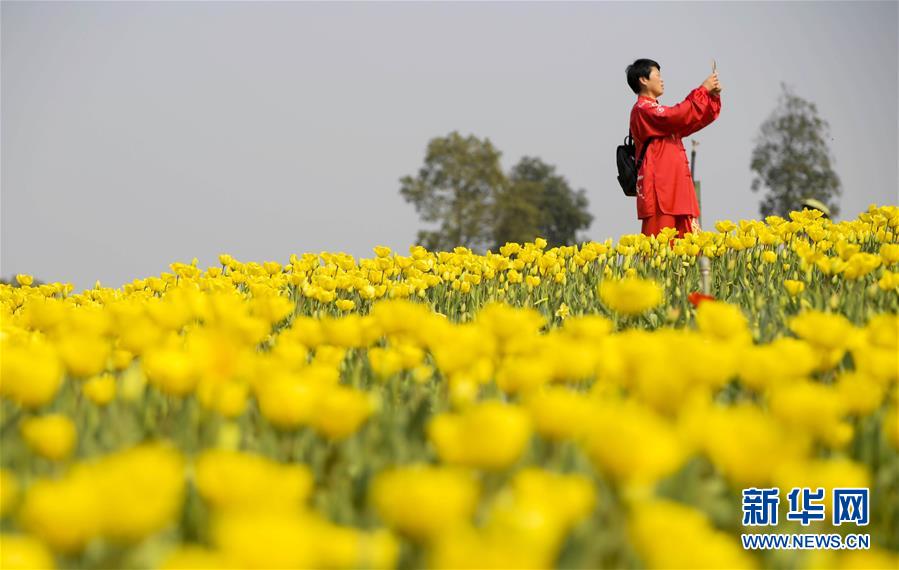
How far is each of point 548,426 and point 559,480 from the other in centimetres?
26

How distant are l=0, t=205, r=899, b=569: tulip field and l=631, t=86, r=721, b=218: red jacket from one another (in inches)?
269

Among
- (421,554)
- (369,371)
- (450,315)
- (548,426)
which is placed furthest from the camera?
(450,315)

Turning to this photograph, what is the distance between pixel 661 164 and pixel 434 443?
8.37 m

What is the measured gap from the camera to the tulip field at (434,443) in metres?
1.24

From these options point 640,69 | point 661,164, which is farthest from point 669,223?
point 640,69

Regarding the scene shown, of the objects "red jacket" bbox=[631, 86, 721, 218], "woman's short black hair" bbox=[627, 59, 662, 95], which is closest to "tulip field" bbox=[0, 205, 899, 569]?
"red jacket" bbox=[631, 86, 721, 218]

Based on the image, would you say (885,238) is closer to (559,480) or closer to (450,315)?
(450,315)

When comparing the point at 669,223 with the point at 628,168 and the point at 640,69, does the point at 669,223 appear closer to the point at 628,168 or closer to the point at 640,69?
the point at 628,168

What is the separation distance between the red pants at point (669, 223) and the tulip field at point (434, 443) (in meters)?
6.85

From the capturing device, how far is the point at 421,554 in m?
1.45

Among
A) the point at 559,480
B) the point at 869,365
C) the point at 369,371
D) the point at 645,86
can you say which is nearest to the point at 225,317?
the point at 369,371

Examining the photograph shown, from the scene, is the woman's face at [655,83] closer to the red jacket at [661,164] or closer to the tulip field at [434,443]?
the red jacket at [661,164]

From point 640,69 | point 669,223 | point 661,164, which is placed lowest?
point 669,223

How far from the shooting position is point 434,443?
6.25 ft
